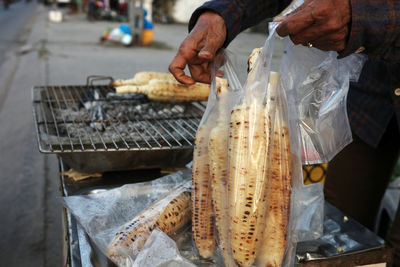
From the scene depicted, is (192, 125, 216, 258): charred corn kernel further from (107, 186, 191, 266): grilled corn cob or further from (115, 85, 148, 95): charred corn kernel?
(115, 85, 148, 95): charred corn kernel

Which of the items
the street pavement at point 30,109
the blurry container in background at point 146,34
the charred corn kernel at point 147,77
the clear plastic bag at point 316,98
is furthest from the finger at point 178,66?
the blurry container in background at point 146,34

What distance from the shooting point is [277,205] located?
101cm

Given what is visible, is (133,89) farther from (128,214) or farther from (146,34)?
(146,34)

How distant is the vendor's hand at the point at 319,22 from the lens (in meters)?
0.89

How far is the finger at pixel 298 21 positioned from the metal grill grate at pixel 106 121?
822 millimetres

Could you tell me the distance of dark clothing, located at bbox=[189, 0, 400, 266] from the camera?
96 cm

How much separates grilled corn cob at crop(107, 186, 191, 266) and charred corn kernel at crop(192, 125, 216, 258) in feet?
0.37

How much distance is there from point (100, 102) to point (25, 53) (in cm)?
848

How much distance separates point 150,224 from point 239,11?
88 centimetres

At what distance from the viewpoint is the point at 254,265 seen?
1.01 m

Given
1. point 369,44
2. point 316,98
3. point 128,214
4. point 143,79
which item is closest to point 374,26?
point 369,44

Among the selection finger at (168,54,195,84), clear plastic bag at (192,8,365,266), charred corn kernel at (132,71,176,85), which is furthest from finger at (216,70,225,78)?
charred corn kernel at (132,71,176,85)

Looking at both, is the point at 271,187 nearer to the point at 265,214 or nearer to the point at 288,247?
the point at 265,214

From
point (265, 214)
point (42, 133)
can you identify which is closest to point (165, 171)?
point (42, 133)
